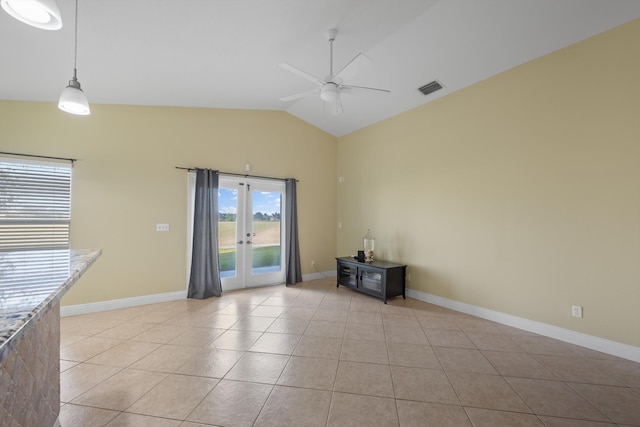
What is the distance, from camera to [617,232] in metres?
2.65

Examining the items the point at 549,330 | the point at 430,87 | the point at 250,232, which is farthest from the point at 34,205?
the point at 549,330

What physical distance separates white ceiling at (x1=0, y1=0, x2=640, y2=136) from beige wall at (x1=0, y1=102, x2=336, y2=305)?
0.33 m

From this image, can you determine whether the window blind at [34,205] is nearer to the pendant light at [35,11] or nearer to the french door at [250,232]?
the french door at [250,232]

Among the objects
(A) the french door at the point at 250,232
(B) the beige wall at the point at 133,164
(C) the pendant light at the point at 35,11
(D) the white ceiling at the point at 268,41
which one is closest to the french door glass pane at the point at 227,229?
(A) the french door at the point at 250,232

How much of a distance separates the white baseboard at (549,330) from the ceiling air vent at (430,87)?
3243 millimetres

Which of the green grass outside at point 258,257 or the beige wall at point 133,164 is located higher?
the beige wall at point 133,164

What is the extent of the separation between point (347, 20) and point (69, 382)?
14.2 feet

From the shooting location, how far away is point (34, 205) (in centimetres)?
341

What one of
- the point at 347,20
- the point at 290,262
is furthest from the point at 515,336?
the point at 347,20

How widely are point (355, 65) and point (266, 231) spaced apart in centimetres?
354

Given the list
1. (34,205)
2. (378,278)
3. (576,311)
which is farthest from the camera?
(378,278)

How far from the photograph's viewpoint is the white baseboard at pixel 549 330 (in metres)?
2.60

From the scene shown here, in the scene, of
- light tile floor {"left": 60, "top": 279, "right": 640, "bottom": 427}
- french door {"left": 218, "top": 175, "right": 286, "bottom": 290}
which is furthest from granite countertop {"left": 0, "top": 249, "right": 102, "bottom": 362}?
french door {"left": 218, "top": 175, "right": 286, "bottom": 290}

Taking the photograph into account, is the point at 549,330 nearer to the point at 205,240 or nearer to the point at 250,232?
the point at 250,232
